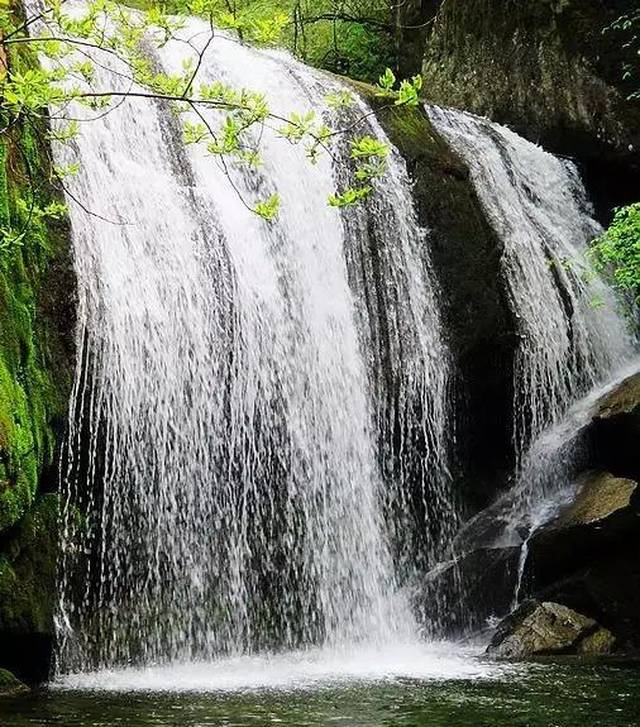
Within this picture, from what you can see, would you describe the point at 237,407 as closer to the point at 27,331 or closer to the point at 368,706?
the point at 27,331

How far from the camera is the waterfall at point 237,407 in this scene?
8438 mm

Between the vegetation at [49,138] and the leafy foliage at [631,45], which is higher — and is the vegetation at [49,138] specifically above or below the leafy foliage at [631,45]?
below

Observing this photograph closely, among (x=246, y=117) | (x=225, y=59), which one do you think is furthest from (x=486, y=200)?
(x=246, y=117)

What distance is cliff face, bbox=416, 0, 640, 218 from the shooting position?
15328 millimetres

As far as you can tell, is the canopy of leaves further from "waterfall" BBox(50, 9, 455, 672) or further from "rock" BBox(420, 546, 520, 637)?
"rock" BBox(420, 546, 520, 637)

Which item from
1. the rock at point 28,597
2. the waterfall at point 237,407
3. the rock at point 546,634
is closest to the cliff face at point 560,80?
the waterfall at point 237,407

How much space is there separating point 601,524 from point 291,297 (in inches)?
163

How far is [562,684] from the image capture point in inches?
274

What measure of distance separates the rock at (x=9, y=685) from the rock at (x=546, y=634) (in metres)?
4.50

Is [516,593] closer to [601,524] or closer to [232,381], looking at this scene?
[601,524]

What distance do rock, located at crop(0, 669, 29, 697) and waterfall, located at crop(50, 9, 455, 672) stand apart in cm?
127

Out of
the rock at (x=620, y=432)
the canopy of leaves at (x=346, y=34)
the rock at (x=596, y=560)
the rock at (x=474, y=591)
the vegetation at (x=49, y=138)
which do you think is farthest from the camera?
the canopy of leaves at (x=346, y=34)

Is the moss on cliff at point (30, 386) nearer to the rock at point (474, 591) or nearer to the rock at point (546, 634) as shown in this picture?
the rock at point (546, 634)

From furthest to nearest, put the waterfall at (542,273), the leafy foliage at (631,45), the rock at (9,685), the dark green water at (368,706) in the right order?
1. the leafy foliage at (631,45)
2. the waterfall at (542,273)
3. the rock at (9,685)
4. the dark green water at (368,706)
